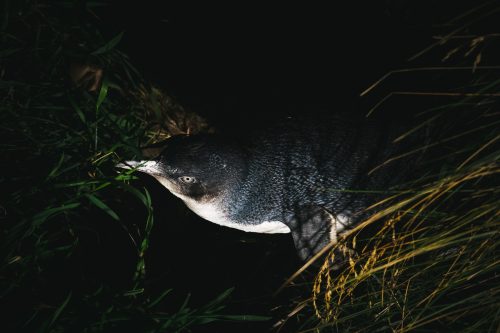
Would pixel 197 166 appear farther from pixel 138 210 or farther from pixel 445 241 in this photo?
pixel 445 241

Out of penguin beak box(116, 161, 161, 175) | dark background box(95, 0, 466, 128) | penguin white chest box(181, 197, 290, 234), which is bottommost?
penguin white chest box(181, 197, 290, 234)

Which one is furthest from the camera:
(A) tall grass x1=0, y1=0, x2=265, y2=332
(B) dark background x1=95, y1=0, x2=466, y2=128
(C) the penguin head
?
(B) dark background x1=95, y1=0, x2=466, y2=128

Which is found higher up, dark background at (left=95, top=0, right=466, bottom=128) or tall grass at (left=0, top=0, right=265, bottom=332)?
dark background at (left=95, top=0, right=466, bottom=128)

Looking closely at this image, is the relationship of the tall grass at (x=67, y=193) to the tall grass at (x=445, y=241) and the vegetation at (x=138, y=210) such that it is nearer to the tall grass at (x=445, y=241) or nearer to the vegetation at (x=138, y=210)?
the vegetation at (x=138, y=210)

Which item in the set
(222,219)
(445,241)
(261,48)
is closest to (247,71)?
(261,48)

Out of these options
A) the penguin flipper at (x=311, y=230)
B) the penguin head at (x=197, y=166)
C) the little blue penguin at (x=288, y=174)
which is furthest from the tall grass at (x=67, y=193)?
the penguin flipper at (x=311, y=230)

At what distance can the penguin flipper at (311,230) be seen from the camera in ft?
6.03

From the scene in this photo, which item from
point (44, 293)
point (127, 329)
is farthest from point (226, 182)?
point (44, 293)

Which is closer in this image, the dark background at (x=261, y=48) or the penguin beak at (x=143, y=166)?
the penguin beak at (x=143, y=166)

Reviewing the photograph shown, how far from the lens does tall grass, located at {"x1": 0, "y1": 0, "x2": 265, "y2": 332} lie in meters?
1.57

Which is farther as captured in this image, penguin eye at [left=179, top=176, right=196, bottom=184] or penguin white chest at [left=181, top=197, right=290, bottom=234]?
penguin white chest at [left=181, top=197, right=290, bottom=234]

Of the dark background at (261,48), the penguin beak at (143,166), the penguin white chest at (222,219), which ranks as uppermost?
the dark background at (261,48)

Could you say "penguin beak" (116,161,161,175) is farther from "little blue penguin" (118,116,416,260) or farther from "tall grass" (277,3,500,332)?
"tall grass" (277,3,500,332)

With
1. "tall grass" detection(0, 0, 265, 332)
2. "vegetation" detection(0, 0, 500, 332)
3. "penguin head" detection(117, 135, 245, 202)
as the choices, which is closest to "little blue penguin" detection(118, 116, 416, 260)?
"penguin head" detection(117, 135, 245, 202)
